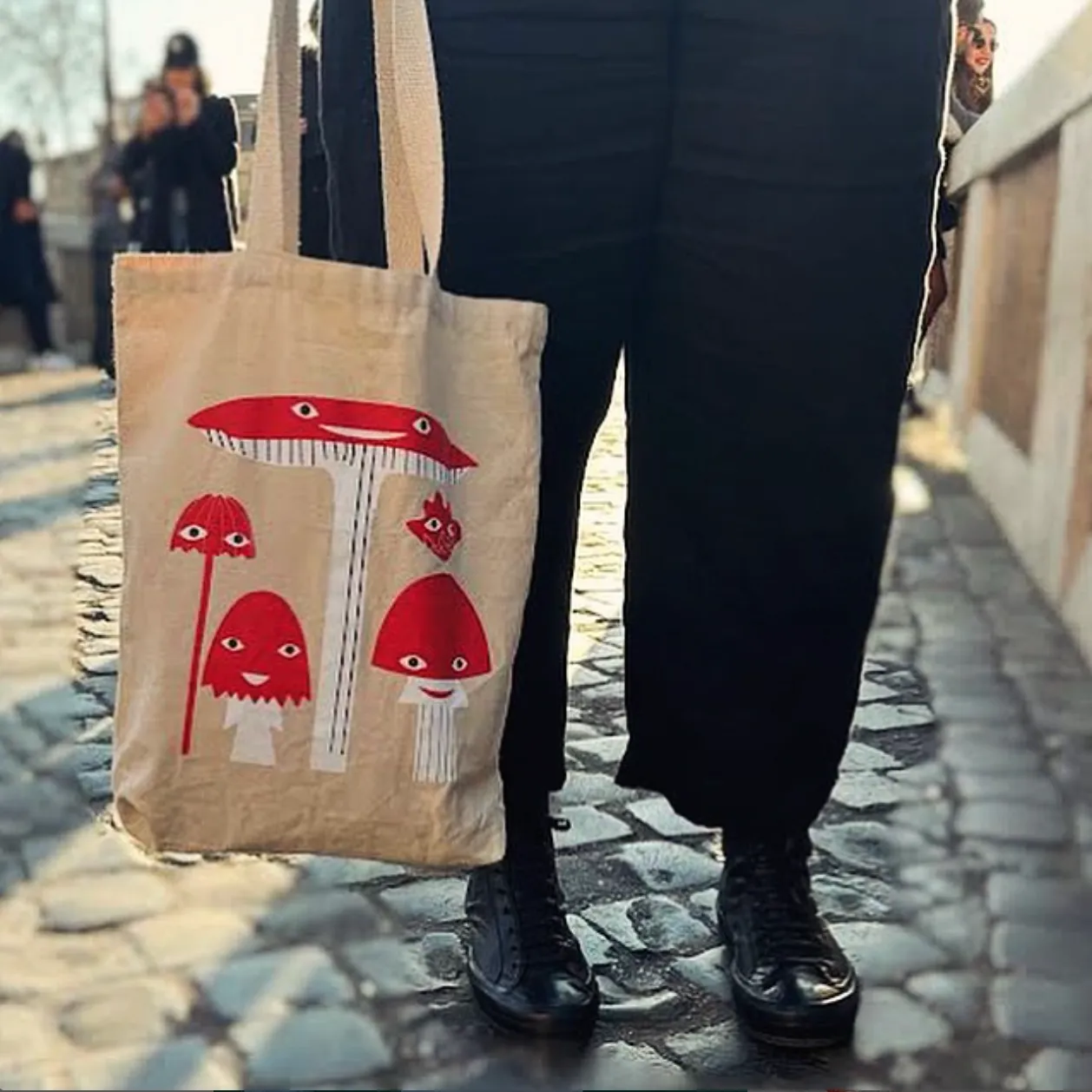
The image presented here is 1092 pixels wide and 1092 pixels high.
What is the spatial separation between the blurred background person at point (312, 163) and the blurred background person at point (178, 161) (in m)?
1.27

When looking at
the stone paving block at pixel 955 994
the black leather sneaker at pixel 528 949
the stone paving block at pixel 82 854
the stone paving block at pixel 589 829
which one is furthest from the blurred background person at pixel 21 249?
the stone paving block at pixel 955 994

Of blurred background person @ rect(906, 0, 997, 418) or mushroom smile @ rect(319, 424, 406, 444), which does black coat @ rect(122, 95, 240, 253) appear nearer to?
blurred background person @ rect(906, 0, 997, 418)

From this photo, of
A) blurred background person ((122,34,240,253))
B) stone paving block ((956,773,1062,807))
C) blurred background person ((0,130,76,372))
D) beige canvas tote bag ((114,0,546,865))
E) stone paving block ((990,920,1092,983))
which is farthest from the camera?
blurred background person ((0,130,76,372))

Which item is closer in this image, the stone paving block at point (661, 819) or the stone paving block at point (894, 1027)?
the stone paving block at point (894, 1027)

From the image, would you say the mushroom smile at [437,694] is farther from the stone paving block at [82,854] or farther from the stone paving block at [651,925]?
the stone paving block at [82,854]

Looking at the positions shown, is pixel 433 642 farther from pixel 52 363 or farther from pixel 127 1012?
pixel 52 363

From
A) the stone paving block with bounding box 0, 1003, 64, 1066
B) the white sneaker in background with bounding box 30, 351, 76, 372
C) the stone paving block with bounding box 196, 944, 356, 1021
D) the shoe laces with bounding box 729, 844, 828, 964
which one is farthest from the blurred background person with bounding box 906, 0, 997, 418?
the white sneaker in background with bounding box 30, 351, 76, 372

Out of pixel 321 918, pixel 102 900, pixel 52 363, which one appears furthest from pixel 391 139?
pixel 52 363

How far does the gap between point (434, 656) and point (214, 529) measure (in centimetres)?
19

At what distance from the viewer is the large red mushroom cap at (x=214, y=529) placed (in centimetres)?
122

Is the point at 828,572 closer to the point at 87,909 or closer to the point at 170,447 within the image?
the point at 170,447

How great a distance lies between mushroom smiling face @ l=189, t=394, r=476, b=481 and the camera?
1.21 m

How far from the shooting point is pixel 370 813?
4.22ft

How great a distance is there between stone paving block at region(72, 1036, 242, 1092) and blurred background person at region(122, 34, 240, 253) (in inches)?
77.0
